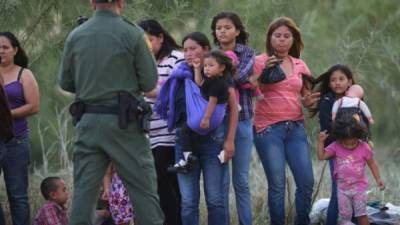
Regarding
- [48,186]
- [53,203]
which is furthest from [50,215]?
[48,186]

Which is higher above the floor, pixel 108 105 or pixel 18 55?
pixel 18 55

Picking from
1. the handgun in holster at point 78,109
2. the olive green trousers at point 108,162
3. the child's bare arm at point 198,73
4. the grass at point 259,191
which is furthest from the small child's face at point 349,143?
the handgun in holster at point 78,109

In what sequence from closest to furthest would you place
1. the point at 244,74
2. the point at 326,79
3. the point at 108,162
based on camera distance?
the point at 108,162
the point at 244,74
the point at 326,79

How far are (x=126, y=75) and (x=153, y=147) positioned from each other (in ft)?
5.08

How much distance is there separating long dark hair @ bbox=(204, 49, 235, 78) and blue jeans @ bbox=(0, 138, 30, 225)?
1.76 m

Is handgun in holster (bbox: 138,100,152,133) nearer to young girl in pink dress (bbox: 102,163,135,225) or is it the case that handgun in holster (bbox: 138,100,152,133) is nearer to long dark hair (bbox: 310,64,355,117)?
young girl in pink dress (bbox: 102,163,135,225)

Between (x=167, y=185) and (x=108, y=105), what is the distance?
1.73 meters

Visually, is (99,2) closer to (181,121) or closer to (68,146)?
(181,121)

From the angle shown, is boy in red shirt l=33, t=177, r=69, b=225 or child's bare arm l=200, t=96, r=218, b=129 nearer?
child's bare arm l=200, t=96, r=218, b=129

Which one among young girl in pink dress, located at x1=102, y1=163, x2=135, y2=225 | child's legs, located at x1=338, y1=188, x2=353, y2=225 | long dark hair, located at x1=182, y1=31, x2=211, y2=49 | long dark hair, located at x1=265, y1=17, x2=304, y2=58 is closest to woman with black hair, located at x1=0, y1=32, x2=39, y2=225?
young girl in pink dress, located at x1=102, y1=163, x2=135, y2=225

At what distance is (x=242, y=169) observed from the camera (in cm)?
800

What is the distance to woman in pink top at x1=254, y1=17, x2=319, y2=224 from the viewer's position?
8.30m

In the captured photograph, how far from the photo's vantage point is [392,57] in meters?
12.1

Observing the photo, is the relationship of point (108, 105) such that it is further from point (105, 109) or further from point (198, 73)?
point (198, 73)
